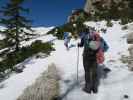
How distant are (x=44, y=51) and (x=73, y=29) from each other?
7.76 meters

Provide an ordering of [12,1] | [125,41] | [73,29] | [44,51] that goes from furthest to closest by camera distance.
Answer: [12,1] < [73,29] < [44,51] < [125,41]

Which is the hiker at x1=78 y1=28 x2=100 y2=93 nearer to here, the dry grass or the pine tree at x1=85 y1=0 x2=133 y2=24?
the dry grass

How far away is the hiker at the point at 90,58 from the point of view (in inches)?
345

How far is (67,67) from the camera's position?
1263 cm

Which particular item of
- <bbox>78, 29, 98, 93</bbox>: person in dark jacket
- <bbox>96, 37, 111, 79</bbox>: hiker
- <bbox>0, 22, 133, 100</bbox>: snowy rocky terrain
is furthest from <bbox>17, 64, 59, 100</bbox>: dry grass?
<bbox>96, 37, 111, 79</bbox>: hiker

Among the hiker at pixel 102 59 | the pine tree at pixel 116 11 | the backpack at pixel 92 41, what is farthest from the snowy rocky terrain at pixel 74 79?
the pine tree at pixel 116 11

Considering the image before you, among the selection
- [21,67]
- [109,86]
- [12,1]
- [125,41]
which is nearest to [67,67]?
[21,67]

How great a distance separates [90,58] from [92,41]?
55 centimetres

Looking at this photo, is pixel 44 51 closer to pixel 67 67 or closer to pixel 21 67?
pixel 21 67

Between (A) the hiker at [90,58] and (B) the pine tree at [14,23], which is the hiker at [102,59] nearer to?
(A) the hiker at [90,58]

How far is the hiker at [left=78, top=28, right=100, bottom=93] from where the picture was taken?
8.77 meters

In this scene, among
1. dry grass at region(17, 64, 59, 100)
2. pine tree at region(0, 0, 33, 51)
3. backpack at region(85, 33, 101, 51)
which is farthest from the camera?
pine tree at region(0, 0, 33, 51)

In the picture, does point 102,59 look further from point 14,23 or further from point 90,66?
point 14,23

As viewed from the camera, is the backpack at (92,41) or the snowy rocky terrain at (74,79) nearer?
the backpack at (92,41)
